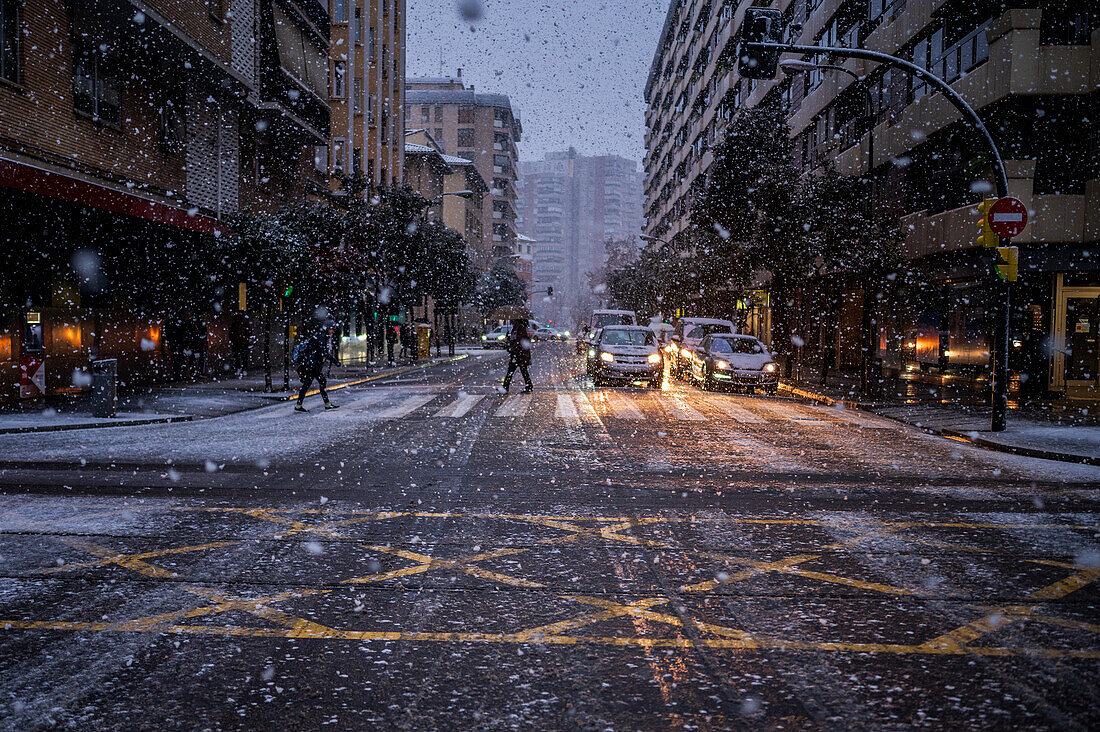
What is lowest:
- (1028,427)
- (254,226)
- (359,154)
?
(1028,427)

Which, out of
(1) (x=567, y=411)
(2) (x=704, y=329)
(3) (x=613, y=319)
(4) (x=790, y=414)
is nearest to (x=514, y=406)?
(1) (x=567, y=411)

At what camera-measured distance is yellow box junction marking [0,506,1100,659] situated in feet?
14.1

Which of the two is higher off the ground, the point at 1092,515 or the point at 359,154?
the point at 359,154

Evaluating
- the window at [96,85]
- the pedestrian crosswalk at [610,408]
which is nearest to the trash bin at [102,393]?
the pedestrian crosswalk at [610,408]

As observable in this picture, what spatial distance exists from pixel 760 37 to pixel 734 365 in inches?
439

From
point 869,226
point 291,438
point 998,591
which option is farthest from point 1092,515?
point 869,226

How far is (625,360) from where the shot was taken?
24250 millimetres

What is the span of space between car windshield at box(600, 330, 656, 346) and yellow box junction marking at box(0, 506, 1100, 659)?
17.9 meters

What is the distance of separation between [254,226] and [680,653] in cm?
2025

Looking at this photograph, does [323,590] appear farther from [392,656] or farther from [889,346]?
[889,346]

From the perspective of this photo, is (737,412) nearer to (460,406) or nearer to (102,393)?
(460,406)

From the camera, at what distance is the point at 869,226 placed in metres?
24.7

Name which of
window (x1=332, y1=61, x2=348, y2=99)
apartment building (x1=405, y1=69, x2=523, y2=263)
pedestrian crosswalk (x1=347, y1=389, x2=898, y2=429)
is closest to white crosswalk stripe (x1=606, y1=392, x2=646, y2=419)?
pedestrian crosswalk (x1=347, y1=389, x2=898, y2=429)

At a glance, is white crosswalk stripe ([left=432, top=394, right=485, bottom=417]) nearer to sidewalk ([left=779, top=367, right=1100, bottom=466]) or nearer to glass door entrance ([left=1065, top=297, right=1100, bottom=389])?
sidewalk ([left=779, top=367, right=1100, bottom=466])
